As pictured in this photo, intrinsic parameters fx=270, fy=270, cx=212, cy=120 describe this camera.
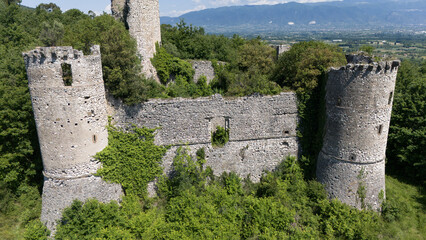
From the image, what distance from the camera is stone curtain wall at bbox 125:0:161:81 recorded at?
18391mm

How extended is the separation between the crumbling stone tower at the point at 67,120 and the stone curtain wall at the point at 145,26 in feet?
18.9

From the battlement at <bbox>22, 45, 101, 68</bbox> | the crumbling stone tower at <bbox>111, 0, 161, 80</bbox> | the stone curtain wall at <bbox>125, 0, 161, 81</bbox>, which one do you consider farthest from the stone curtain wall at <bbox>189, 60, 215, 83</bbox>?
the battlement at <bbox>22, 45, 101, 68</bbox>

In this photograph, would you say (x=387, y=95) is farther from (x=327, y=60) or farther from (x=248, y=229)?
(x=248, y=229)

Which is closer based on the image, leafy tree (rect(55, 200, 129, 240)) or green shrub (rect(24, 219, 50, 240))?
green shrub (rect(24, 219, 50, 240))

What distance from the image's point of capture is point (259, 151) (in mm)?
17531

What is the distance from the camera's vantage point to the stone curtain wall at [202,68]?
22.6 meters

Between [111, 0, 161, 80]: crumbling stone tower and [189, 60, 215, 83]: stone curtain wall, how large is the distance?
3.46 meters

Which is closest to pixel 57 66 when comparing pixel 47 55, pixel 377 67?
pixel 47 55

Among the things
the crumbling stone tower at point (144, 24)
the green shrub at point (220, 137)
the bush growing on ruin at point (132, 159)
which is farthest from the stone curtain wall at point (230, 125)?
the crumbling stone tower at point (144, 24)

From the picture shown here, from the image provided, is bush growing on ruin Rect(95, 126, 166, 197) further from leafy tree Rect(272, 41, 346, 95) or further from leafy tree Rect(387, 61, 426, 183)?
leafy tree Rect(387, 61, 426, 183)

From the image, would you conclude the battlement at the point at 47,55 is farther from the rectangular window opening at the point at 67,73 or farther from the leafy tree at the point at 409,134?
the leafy tree at the point at 409,134

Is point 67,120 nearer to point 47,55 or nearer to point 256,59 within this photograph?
point 47,55

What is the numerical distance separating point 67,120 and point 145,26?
934cm

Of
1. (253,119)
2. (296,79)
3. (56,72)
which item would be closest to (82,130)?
(56,72)
